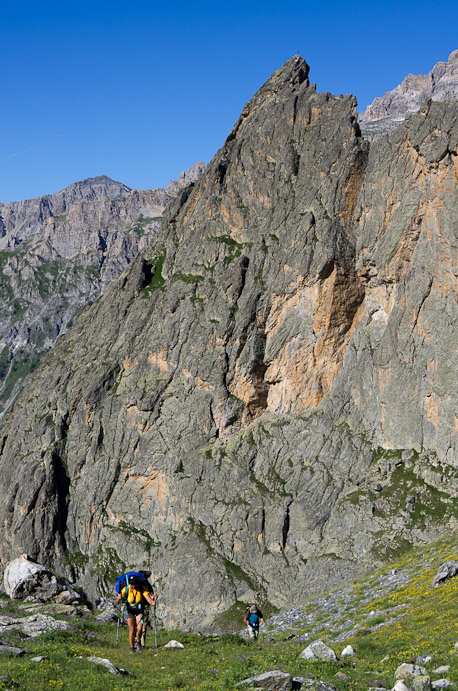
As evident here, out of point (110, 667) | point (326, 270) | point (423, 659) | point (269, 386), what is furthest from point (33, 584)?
point (326, 270)

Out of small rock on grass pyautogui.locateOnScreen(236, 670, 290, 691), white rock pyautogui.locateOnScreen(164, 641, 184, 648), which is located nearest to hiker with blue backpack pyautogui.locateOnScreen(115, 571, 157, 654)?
white rock pyautogui.locateOnScreen(164, 641, 184, 648)

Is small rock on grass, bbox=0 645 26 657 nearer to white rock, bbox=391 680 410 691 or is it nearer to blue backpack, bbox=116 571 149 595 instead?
blue backpack, bbox=116 571 149 595

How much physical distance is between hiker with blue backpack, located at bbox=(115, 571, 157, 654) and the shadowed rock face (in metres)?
40.8

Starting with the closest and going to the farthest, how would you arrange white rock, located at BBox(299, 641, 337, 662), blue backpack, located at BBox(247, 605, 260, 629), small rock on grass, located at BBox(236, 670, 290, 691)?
small rock on grass, located at BBox(236, 670, 290, 691), white rock, located at BBox(299, 641, 337, 662), blue backpack, located at BBox(247, 605, 260, 629)

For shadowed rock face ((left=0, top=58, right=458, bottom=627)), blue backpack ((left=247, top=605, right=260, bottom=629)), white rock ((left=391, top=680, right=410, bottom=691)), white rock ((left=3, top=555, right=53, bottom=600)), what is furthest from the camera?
shadowed rock face ((left=0, top=58, right=458, bottom=627))

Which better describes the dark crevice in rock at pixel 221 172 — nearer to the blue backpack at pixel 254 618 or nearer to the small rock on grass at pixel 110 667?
the blue backpack at pixel 254 618

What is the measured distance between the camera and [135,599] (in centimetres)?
2288

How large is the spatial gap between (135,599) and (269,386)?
6031 cm

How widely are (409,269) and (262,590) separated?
4242 centimetres

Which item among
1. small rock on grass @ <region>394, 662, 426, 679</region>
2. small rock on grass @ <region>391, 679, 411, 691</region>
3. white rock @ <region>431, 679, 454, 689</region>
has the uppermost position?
small rock on grass @ <region>391, 679, 411, 691</region>

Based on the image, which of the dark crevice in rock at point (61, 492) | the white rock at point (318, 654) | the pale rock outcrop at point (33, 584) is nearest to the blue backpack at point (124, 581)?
the white rock at point (318, 654)

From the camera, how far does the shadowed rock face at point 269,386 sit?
66.9m

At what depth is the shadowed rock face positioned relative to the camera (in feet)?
219

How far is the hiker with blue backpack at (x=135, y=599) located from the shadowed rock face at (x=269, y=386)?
40.8m
